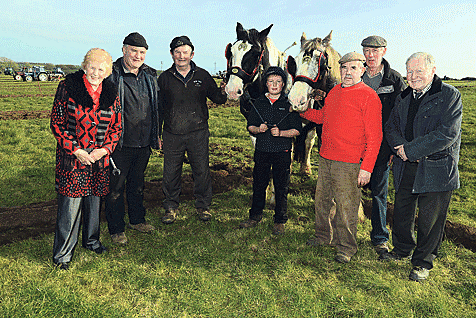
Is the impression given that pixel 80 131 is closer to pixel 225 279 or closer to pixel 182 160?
pixel 182 160

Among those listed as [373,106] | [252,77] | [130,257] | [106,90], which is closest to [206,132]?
[252,77]

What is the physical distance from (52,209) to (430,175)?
18.1 feet

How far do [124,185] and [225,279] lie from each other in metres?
1.90

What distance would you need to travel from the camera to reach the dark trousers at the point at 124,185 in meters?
3.92

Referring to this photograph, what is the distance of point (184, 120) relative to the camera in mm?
4473

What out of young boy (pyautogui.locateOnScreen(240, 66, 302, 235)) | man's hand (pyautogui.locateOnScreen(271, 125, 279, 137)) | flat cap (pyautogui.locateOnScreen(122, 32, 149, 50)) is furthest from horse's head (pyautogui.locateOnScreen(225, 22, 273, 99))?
flat cap (pyautogui.locateOnScreen(122, 32, 149, 50))

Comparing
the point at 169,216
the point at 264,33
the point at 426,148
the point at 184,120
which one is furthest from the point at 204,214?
the point at 426,148

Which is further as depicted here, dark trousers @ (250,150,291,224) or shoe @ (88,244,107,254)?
dark trousers @ (250,150,291,224)

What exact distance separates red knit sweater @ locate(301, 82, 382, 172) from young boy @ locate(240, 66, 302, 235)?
0.53 m

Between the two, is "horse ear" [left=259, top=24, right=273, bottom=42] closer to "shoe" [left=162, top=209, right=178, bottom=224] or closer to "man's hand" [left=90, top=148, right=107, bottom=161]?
"man's hand" [left=90, top=148, right=107, bottom=161]

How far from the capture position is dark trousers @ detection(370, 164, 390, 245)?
3.82 meters

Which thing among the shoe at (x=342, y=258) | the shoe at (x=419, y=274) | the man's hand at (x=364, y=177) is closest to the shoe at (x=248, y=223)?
the shoe at (x=342, y=258)

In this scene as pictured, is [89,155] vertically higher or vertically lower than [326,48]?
lower

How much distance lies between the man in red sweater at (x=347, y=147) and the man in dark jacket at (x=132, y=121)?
7.08ft
